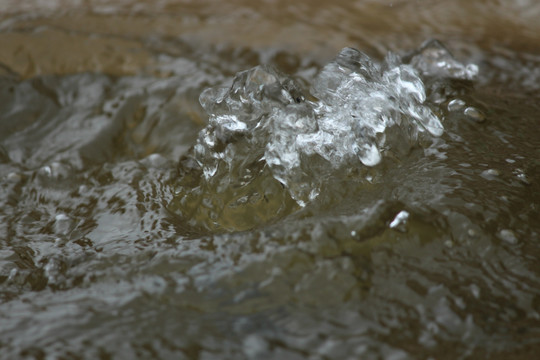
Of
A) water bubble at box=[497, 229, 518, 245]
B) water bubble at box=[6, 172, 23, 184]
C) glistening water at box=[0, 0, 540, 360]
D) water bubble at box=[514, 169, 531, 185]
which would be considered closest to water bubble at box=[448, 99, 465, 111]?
glistening water at box=[0, 0, 540, 360]

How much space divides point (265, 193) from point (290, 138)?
17 centimetres

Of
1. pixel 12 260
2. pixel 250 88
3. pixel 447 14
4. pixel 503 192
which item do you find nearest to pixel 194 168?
pixel 250 88

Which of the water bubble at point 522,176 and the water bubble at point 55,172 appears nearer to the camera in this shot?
the water bubble at point 522,176

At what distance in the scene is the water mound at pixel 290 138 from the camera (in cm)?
161

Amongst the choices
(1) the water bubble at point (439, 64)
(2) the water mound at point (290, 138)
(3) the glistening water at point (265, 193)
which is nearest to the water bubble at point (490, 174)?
(3) the glistening water at point (265, 193)

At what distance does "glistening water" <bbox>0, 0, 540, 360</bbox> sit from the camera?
1.13 m

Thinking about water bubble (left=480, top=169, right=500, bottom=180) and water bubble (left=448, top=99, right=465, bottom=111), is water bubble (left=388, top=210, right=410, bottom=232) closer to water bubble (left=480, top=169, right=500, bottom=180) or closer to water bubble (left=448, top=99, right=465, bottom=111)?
water bubble (left=480, top=169, right=500, bottom=180)

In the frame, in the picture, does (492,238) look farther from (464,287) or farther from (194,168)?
(194,168)

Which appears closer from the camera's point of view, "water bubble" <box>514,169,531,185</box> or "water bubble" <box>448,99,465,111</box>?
"water bubble" <box>514,169,531,185</box>

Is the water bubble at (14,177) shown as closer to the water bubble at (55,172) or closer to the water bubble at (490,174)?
the water bubble at (55,172)

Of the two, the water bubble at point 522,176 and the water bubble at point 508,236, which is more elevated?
the water bubble at point 522,176

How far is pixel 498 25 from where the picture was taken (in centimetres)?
288

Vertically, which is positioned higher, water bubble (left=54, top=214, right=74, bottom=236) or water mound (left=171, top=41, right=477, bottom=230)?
water mound (left=171, top=41, right=477, bottom=230)

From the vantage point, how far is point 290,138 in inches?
64.2
